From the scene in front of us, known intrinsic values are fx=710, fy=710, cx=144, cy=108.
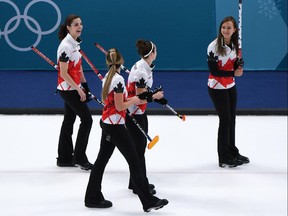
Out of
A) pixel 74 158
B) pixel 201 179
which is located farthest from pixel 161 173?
pixel 74 158

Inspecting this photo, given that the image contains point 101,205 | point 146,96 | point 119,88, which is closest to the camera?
point 119,88

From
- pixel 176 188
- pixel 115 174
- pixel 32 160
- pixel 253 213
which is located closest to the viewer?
pixel 253 213

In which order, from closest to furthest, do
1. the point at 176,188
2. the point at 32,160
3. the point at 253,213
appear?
the point at 253,213
the point at 176,188
the point at 32,160

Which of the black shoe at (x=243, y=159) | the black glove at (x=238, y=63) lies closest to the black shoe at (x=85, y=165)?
the black shoe at (x=243, y=159)

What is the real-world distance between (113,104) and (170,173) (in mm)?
1707

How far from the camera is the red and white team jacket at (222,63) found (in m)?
7.90

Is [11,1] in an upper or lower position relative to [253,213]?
upper

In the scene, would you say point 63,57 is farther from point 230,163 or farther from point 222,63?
point 230,163

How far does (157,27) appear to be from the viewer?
44.9 feet

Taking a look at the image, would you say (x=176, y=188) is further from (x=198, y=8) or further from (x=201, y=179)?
(x=198, y=8)

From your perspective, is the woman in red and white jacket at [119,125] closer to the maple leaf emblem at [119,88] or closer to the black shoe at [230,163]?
the maple leaf emblem at [119,88]

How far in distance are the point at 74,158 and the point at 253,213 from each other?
7.86ft

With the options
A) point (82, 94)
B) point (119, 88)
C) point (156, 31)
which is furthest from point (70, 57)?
point (156, 31)

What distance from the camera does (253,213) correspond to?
21.5 feet
